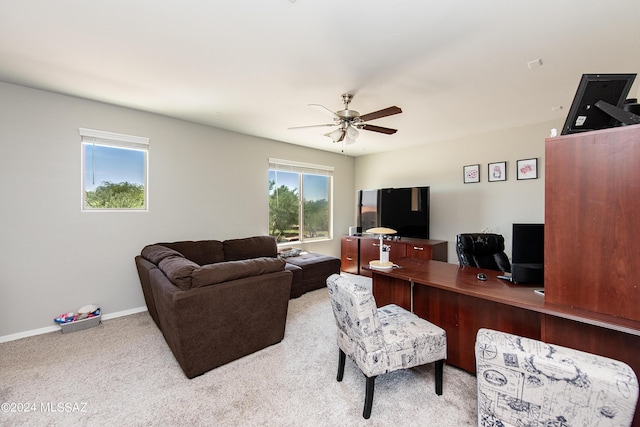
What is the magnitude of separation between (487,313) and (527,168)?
2977 mm

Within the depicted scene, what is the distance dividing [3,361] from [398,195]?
5.36 m

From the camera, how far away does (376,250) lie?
16.4 feet

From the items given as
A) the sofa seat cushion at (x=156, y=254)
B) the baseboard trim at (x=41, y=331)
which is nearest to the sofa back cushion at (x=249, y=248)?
the sofa seat cushion at (x=156, y=254)

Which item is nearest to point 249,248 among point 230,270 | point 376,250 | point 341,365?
point 230,270

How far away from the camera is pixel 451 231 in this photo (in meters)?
4.76

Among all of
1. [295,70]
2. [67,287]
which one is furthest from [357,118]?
[67,287]

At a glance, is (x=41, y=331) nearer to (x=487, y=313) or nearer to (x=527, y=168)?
(x=487, y=313)

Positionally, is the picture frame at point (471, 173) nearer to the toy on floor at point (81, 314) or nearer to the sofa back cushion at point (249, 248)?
the sofa back cushion at point (249, 248)

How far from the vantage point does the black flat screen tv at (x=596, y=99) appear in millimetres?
1287

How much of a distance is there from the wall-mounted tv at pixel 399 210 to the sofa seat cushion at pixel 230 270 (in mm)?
3166

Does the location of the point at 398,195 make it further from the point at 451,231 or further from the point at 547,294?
the point at 547,294

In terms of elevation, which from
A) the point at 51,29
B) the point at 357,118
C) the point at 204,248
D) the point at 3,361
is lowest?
the point at 3,361

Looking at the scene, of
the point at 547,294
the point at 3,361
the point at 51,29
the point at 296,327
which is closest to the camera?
the point at 547,294

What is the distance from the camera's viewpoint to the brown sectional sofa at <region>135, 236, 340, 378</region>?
77.6 inches
